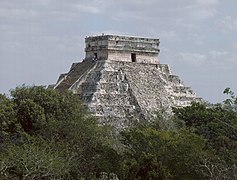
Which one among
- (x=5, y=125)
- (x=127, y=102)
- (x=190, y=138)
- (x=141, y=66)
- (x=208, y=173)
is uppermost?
(x=141, y=66)

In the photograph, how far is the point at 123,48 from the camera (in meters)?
37.0

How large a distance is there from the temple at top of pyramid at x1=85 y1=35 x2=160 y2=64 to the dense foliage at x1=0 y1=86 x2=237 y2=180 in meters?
12.5

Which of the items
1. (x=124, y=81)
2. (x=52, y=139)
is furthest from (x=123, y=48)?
(x=52, y=139)

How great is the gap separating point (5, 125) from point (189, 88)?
18419mm

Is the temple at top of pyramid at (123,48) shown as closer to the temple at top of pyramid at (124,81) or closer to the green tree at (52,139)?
the temple at top of pyramid at (124,81)

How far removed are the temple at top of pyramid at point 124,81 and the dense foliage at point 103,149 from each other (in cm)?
956

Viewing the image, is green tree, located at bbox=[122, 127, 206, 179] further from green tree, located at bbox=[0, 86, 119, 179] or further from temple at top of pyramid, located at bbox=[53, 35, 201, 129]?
temple at top of pyramid, located at bbox=[53, 35, 201, 129]

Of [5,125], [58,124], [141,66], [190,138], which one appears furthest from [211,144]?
[141,66]

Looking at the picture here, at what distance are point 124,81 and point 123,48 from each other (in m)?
2.13

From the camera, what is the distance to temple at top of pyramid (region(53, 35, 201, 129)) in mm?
34250

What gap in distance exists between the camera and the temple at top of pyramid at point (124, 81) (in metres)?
34.2

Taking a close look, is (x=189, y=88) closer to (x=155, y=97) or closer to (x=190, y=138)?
(x=155, y=97)

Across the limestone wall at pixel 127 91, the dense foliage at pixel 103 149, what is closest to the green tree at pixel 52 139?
the dense foliage at pixel 103 149

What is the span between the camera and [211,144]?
70.0ft
